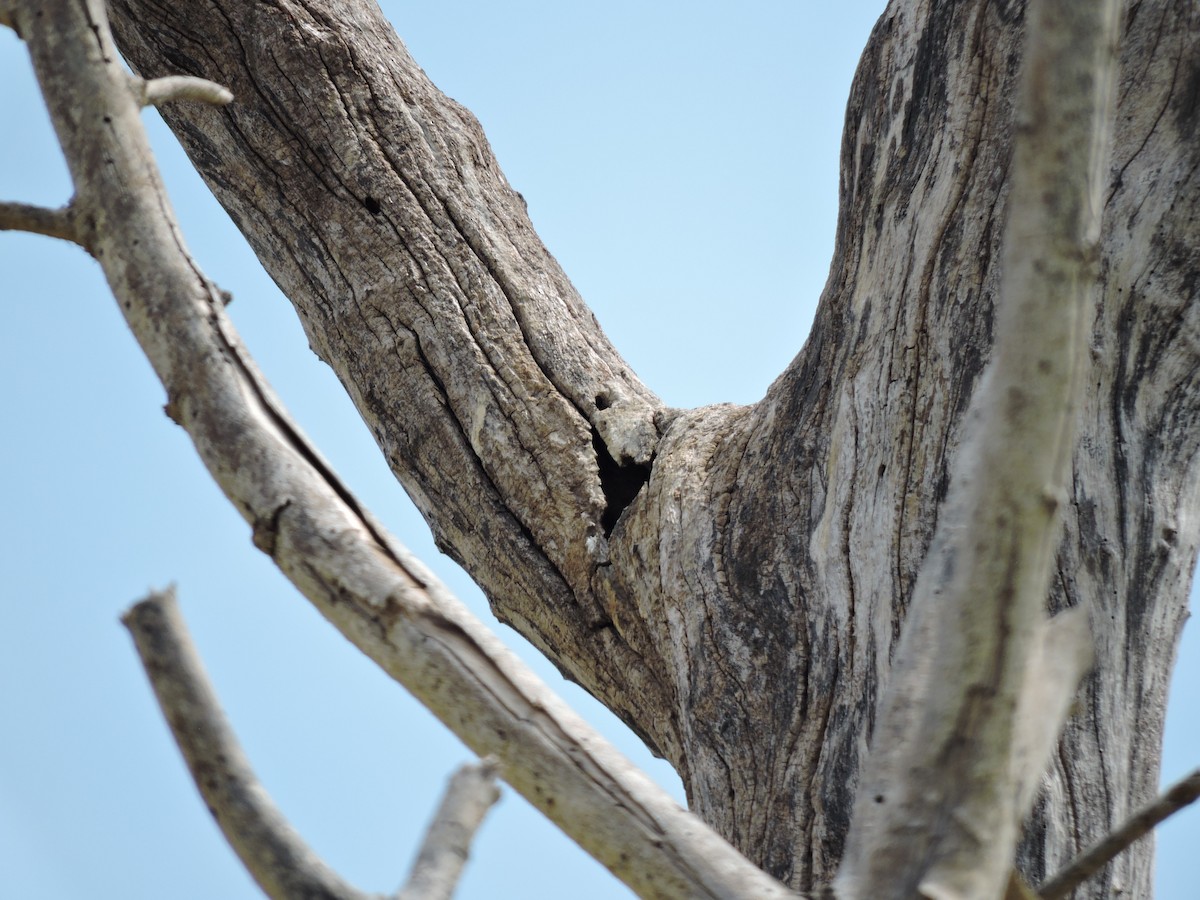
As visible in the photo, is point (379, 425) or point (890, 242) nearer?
point (890, 242)

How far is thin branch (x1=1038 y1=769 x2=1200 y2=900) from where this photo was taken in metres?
1.01

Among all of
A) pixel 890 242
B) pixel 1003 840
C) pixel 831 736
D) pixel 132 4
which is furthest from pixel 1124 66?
pixel 132 4

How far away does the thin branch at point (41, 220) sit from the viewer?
47.6 inches

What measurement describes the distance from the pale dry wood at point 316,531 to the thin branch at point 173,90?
0.02 m

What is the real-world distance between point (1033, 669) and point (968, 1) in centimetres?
123

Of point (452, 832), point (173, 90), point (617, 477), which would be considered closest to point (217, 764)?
point (452, 832)

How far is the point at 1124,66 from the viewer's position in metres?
1.69

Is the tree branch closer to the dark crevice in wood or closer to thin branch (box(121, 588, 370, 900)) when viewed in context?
thin branch (box(121, 588, 370, 900))

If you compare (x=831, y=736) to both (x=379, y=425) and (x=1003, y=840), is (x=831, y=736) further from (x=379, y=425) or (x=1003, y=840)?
(x=379, y=425)

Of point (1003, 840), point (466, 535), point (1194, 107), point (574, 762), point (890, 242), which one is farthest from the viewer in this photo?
point (466, 535)

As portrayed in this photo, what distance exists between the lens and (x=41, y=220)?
122 centimetres

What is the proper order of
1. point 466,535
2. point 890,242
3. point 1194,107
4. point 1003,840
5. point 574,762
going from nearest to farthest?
point 1003,840, point 574,762, point 1194,107, point 890,242, point 466,535

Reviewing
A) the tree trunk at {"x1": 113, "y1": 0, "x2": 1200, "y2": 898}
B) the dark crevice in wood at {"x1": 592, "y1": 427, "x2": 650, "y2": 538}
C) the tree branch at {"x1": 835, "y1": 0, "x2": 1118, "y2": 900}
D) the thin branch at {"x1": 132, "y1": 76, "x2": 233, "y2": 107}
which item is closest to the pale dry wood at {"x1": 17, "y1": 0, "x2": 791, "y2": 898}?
the thin branch at {"x1": 132, "y1": 76, "x2": 233, "y2": 107}

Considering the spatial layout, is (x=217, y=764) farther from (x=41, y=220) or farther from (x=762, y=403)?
(x=762, y=403)
